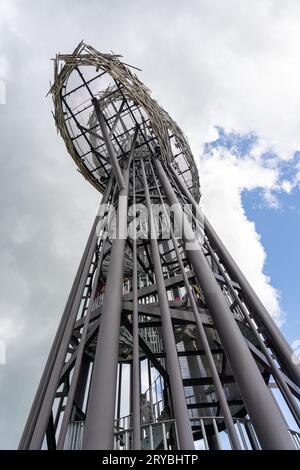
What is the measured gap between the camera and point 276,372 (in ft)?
12.7

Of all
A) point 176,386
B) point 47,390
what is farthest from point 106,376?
point 47,390

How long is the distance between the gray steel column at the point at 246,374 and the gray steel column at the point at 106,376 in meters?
1.49

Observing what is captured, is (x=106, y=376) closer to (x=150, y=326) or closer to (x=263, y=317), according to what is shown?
(x=150, y=326)

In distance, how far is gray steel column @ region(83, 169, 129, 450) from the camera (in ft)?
9.18

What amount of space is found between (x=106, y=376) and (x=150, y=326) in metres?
2.09

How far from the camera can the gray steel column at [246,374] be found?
2.68 metres

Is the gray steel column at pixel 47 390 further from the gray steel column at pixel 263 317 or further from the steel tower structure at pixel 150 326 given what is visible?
the gray steel column at pixel 263 317

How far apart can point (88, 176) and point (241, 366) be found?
971 centimetres

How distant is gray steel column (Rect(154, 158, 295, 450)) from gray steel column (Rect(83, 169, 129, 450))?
4.89 ft

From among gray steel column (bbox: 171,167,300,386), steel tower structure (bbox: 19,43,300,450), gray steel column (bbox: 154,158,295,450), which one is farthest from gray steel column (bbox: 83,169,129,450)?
gray steel column (bbox: 171,167,300,386)

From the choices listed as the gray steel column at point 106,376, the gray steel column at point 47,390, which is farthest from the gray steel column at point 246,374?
the gray steel column at point 47,390
